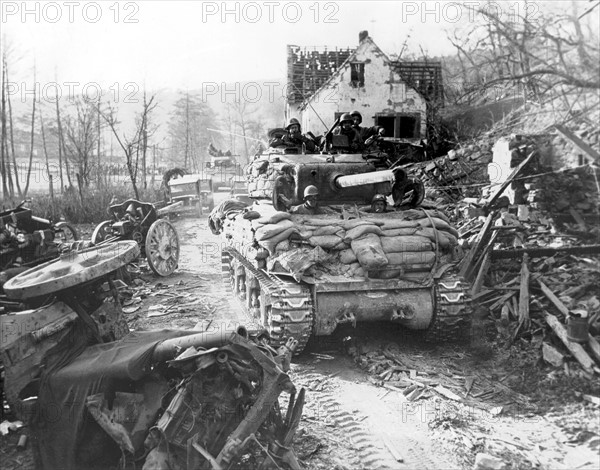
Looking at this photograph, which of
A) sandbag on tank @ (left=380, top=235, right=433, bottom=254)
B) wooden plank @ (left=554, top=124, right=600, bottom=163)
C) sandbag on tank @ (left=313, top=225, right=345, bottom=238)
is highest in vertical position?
wooden plank @ (left=554, top=124, right=600, bottom=163)

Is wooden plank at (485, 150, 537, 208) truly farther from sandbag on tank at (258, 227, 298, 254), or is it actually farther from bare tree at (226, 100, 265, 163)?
bare tree at (226, 100, 265, 163)

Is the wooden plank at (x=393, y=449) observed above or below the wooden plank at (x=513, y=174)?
below

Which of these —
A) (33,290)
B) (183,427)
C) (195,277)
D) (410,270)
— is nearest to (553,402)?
(410,270)

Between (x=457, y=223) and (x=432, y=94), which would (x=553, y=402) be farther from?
(x=432, y=94)

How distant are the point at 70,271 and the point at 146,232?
24.5ft

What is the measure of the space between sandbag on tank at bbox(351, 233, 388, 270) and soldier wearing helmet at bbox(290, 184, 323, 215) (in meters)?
1.02

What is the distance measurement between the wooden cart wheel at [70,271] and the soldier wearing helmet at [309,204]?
3.26 m

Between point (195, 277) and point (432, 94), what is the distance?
1950 centimetres

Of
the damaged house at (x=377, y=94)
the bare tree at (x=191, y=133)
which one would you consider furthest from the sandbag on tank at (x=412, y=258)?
the bare tree at (x=191, y=133)

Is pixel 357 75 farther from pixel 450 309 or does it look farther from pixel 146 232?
pixel 450 309

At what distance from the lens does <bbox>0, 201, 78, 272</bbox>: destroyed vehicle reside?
9.23 meters

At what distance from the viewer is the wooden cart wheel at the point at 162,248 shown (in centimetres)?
1157

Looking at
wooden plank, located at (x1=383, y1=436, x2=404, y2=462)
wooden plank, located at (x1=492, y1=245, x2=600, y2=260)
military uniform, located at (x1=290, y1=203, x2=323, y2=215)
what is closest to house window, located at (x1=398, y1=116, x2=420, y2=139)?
wooden plank, located at (x1=492, y1=245, x2=600, y2=260)

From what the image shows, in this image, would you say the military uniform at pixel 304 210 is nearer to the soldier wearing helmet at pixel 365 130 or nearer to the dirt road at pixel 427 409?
the dirt road at pixel 427 409
